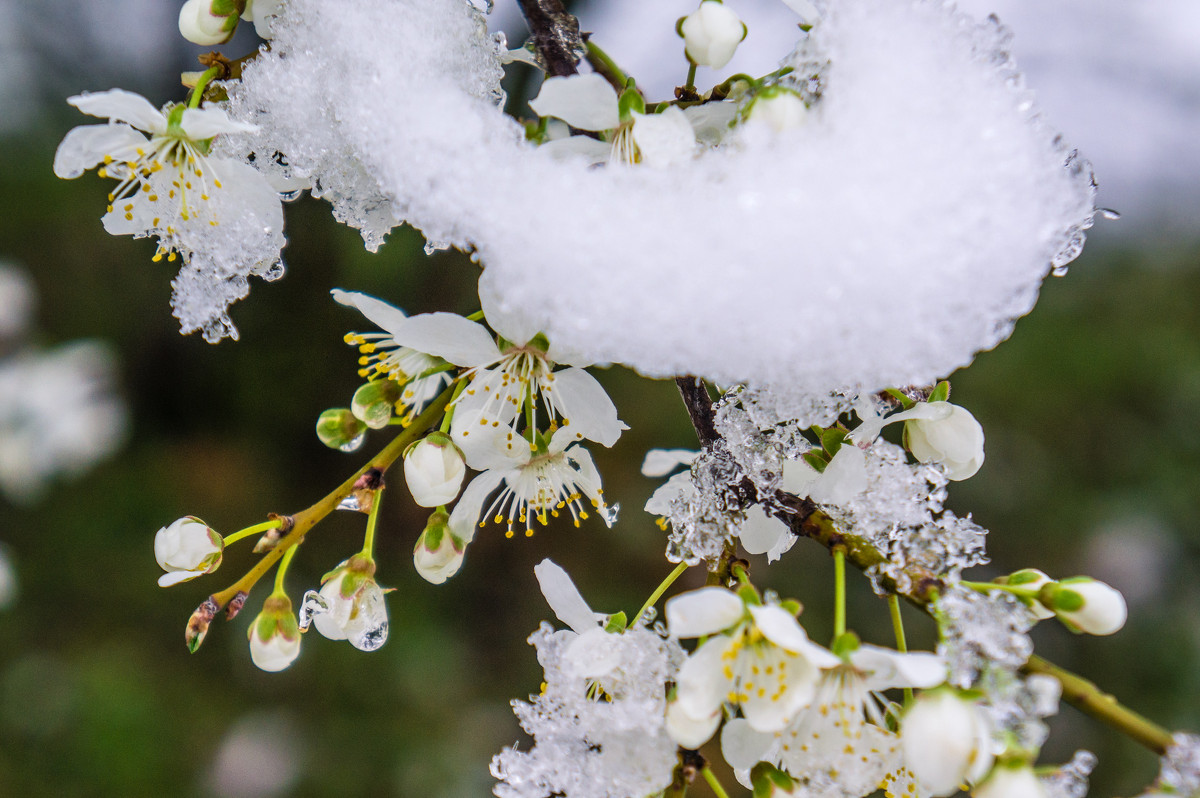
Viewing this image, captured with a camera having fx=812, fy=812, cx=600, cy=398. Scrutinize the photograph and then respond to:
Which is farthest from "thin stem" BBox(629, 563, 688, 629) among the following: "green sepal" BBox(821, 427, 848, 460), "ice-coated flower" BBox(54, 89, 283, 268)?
"ice-coated flower" BBox(54, 89, 283, 268)

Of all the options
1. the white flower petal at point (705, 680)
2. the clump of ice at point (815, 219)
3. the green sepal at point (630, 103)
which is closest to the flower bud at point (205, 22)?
the clump of ice at point (815, 219)

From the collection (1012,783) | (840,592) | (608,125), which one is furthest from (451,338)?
(1012,783)

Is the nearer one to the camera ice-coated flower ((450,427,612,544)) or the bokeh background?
ice-coated flower ((450,427,612,544))

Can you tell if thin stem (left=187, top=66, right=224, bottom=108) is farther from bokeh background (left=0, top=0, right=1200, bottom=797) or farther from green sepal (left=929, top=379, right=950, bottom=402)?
bokeh background (left=0, top=0, right=1200, bottom=797)

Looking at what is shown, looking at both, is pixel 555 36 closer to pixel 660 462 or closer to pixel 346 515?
pixel 660 462

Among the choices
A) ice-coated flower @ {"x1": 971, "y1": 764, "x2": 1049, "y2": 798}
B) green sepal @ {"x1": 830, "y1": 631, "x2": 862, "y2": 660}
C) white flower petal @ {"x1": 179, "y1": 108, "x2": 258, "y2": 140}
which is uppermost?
white flower petal @ {"x1": 179, "y1": 108, "x2": 258, "y2": 140}

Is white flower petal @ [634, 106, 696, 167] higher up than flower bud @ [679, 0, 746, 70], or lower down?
lower down

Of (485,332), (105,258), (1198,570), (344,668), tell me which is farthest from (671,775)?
(105,258)
